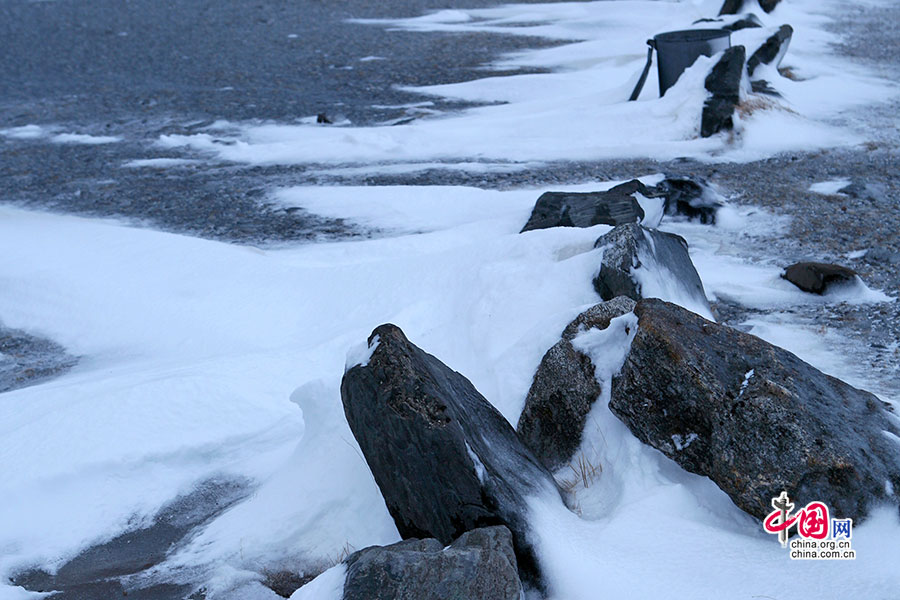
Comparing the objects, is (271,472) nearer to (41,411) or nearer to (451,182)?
(41,411)

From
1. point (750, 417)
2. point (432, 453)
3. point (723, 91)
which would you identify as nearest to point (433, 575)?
point (432, 453)

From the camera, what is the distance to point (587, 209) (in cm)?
511

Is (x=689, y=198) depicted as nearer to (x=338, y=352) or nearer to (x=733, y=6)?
(x=338, y=352)

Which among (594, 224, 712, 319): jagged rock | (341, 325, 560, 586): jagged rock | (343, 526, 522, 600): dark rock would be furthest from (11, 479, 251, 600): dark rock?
(594, 224, 712, 319): jagged rock

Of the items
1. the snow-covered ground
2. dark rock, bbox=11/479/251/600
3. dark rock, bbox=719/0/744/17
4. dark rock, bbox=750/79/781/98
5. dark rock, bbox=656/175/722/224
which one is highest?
dark rock, bbox=719/0/744/17

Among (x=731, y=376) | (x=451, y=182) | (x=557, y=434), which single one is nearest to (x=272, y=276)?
(x=451, y=182)

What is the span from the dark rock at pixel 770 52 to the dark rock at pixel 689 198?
11.2ft

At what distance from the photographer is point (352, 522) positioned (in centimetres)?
290

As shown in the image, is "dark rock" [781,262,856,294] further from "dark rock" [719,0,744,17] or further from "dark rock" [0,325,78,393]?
"dark rock" [719,0,744,17]

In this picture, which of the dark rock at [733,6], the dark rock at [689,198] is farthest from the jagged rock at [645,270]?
the dark rock at [733,6]

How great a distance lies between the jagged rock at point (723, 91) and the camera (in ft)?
23.9

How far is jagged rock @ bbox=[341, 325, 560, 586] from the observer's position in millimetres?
2496

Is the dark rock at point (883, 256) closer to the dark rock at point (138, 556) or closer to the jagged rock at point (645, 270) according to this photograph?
the jagged rock at point (645, 270)

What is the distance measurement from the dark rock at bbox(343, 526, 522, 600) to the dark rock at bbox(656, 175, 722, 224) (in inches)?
152
